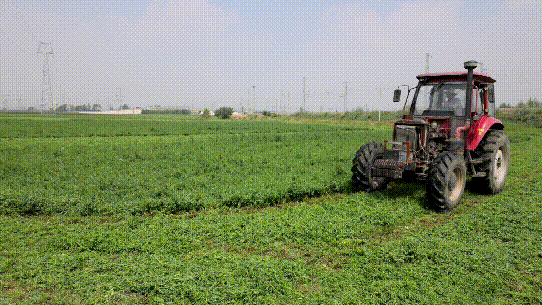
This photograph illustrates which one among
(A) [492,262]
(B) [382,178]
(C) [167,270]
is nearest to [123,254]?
(C) [167,270]

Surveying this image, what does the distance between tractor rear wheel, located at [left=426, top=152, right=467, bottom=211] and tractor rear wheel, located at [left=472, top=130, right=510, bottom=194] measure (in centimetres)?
140

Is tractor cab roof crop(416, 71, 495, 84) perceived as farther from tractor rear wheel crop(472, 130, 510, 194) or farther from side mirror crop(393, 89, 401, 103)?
tractor rear wheel crop(472, 130, 510, 194)

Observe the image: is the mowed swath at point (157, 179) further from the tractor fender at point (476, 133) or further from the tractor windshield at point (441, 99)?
the tractor fender at point (476, 133)

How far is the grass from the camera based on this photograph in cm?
464

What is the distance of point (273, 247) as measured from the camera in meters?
6.07

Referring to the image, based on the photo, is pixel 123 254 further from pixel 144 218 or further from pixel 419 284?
pixel 419 284

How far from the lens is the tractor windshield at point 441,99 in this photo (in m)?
9.16

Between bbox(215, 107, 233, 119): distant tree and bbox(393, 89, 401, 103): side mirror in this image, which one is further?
bbox(215, 107, 233, 119): distant tree

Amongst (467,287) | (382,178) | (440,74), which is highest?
(440,74)

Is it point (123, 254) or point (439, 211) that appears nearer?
point (123, 254)

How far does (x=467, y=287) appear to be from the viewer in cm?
476

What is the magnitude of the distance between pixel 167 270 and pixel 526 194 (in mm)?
8673

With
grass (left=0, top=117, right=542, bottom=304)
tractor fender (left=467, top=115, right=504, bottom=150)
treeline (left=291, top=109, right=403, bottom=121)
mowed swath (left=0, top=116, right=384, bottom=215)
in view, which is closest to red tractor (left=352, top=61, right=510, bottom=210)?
tractor fender (left=467, top=115, right=504, bottom=150)

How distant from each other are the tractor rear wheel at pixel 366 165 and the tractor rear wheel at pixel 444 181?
1.34m
